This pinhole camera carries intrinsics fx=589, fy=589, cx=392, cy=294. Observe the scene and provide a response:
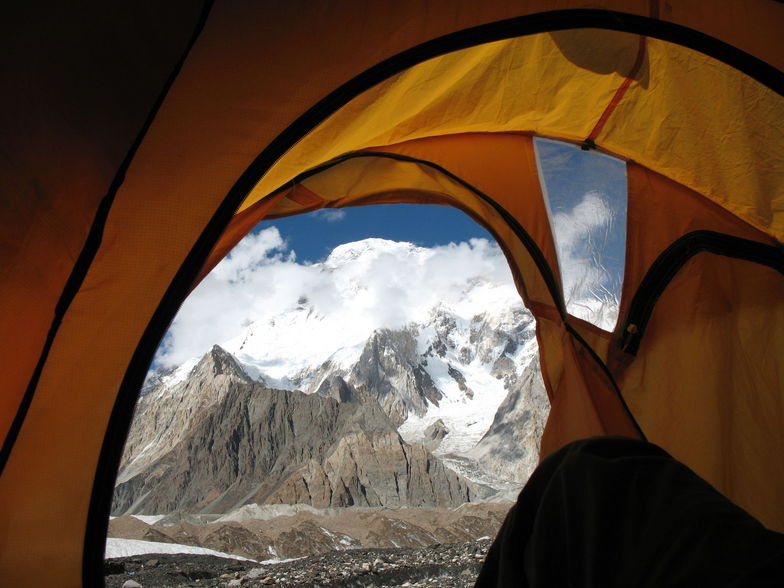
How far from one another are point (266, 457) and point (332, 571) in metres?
33.4

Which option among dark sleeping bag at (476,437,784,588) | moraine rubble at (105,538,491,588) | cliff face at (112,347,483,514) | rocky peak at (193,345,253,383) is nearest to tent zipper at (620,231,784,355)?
dark sleeping bag at (476,437,784,588)

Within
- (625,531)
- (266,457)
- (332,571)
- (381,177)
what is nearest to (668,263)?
(381,177)

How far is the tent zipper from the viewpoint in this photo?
2.48 metres

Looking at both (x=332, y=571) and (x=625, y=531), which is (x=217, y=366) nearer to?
(x=332, y=571)

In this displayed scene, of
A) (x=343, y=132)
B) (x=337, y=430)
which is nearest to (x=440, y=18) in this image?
(x=343, y=132)

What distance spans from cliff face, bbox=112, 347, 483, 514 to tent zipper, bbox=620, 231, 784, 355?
26.0 meters

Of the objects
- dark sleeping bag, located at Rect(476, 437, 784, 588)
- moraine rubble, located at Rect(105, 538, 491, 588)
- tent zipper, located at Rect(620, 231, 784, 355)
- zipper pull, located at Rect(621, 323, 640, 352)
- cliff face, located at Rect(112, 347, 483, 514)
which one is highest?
tent zipper, located at Rect(620, 231, 784, 355)

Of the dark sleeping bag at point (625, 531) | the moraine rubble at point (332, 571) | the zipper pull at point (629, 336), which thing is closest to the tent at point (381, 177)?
the zipper pull at point (629, 336)

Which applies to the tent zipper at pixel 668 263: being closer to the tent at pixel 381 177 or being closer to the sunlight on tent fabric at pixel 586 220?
the tent at pixel 381 177

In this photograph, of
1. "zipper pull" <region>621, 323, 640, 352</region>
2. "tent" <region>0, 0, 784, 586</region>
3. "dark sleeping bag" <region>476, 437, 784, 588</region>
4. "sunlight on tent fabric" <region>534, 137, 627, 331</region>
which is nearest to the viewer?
"dark sleeping bag" <region>476, 437, 784, 588</region>

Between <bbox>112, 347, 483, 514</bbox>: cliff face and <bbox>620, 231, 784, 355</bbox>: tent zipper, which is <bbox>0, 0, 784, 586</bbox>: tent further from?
<bbox>112, 347, 483, 514</bbox>: cliff face

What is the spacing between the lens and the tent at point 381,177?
54.2 inches

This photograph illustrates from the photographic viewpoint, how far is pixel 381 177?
115 inches

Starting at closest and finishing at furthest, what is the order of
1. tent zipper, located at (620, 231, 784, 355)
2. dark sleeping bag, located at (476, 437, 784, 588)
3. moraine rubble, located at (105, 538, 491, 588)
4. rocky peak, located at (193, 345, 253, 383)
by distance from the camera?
dark sleeping bag, located at (476, 437, 784, 588) → tent zipper, located at (620, 231, 784, 355) → moraine rubble, located at (105, 538, 491, 588) → rocky peak, located at (193, 345, 253, 383)
